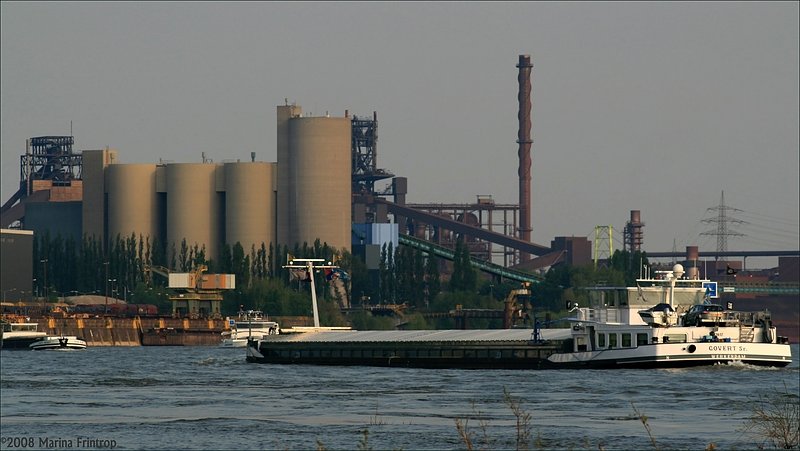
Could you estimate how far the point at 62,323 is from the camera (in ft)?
628

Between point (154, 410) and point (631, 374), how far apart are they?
34248 mm

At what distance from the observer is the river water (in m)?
52.1

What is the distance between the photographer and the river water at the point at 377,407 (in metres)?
52.1

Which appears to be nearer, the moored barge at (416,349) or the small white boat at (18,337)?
the moored barge at (416,349)

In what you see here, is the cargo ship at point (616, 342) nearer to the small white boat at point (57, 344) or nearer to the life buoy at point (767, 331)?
the life buoy at point (767, 331)

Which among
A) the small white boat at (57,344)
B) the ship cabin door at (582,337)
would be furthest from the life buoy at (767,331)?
the small white boat at (57,344)

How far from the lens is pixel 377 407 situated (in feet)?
217

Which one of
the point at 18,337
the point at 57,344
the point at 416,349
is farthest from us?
the point at 18,337

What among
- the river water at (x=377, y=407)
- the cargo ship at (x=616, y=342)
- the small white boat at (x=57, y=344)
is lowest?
the small white boat at (x=57, y=344)

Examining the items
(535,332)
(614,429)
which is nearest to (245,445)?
(614,429)

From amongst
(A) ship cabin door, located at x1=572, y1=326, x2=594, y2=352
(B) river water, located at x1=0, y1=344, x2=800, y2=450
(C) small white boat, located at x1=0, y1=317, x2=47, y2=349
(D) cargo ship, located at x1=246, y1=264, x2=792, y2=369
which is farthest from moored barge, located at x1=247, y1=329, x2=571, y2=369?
(C) small white boat, located at x1=0, y1=317, x2=47, y2=349

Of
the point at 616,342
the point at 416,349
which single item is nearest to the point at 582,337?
the point at 616,342

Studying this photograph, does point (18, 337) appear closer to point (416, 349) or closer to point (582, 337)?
point (416, 349)

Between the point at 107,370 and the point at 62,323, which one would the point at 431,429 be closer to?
the point at 107,370
